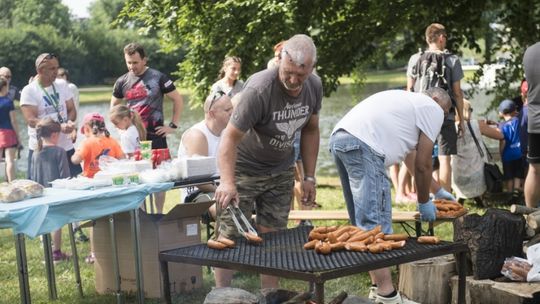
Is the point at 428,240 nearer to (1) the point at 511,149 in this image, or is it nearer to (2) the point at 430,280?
(2) the point at 430,280

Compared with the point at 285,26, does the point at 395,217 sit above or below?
below

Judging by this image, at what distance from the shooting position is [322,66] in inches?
516

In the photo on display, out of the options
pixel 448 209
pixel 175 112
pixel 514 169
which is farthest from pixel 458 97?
pixel 448 209

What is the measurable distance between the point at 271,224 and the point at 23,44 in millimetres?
57038

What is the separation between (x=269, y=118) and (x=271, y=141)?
208 mm

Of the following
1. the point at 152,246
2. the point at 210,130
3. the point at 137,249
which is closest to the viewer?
the point at 137,249

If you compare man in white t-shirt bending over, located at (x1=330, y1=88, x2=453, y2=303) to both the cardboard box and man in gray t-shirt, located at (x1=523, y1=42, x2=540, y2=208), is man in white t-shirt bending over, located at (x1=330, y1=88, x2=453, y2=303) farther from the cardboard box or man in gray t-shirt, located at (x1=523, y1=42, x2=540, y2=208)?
man in gray t-shirt, located at (x1=523, y1=42, x2=540, y2=208)

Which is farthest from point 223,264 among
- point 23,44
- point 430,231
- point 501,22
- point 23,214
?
point 23,44

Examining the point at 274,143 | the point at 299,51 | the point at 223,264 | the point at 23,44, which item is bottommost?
the point at 223,264

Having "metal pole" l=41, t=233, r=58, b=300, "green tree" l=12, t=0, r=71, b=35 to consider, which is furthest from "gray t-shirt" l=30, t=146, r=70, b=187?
"green tree" l=12, t=0, r=71, b=35

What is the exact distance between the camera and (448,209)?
6.65 metres

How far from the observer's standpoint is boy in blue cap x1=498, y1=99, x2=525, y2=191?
10.5 metres

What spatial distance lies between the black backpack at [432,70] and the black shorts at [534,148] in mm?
1425

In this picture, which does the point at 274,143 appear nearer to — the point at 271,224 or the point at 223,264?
the point at 271,224
